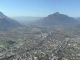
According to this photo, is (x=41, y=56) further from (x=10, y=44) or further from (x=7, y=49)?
(x=10, y=44)

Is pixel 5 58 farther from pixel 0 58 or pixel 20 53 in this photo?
pixel 20 53

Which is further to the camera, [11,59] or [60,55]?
[60,55]

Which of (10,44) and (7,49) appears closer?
(7,49)

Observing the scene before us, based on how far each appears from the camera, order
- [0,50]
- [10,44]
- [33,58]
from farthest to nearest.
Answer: [10,44], [0,50], [33,58]

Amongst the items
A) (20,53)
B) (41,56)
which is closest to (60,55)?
(41,56)

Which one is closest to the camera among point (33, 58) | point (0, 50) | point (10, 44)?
point (33, 58)

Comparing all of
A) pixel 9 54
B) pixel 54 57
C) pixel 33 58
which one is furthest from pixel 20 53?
pixel 54 57

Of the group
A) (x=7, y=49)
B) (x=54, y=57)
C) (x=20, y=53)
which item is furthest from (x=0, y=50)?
(x=54, y=57)

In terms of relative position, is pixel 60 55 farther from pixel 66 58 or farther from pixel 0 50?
pixel 0 50

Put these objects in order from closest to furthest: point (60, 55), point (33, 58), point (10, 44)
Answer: point (33, 58) → point (60, 55) → point (10, 44)
